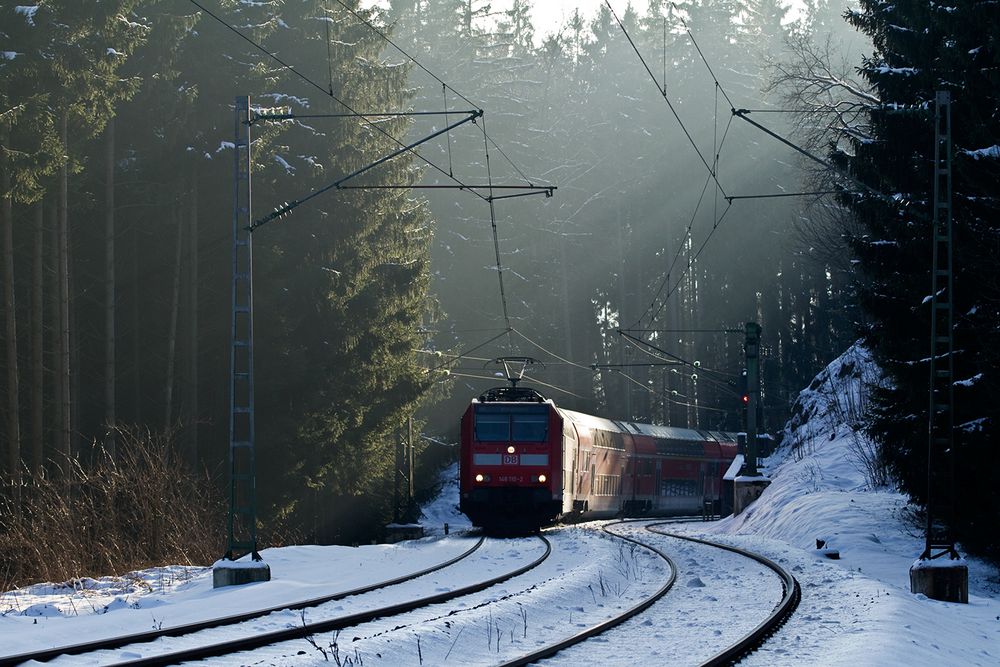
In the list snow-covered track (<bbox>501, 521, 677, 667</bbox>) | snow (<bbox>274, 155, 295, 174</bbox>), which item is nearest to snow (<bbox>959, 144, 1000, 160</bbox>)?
snow-covered track (<bbox>501, 521, 677, 667</bbox>)

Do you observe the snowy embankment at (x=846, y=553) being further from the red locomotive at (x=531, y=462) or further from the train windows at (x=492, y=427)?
the train windows at (x=492, y=427)

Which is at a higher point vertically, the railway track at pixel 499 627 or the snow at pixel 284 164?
the snow at pixel 284 164

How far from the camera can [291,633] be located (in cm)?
1123

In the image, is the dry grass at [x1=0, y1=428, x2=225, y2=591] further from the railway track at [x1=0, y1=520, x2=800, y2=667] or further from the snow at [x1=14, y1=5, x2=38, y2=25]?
the snow at [x1=14, y1=5, x2=38, y2=25]

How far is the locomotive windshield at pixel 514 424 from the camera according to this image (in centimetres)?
2972

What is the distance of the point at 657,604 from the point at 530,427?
1506 centimetres

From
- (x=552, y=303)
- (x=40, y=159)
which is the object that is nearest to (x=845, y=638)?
(x=40, y=159)

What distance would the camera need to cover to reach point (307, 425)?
33.0 meters

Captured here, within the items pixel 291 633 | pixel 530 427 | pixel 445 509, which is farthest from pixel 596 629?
pixel 445 509

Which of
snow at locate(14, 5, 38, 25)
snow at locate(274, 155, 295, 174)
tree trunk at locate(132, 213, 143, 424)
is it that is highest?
snow at locate(14, 5, 38, 25)

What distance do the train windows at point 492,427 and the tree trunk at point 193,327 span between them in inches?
278

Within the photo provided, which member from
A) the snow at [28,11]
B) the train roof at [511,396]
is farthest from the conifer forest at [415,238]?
the train roof at [511,396]

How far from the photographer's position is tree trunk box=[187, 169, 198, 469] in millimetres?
31031

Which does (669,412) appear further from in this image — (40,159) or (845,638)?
(845,638)
